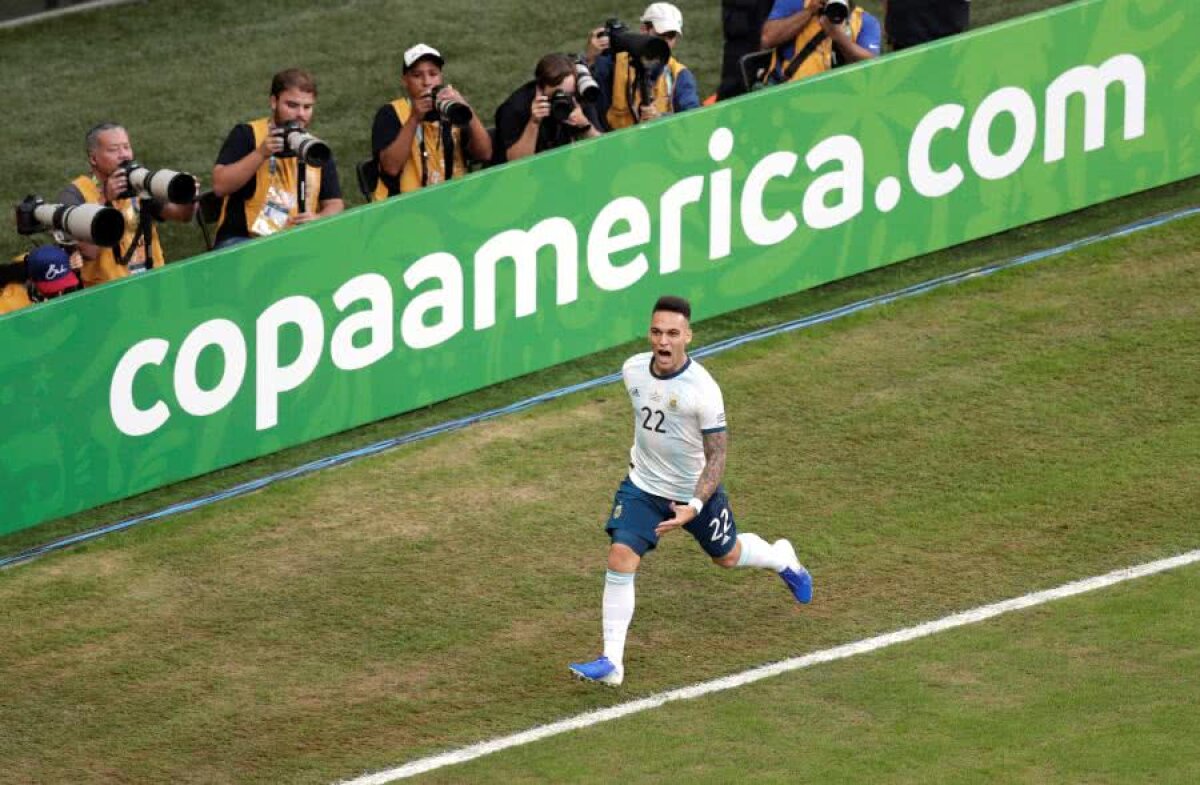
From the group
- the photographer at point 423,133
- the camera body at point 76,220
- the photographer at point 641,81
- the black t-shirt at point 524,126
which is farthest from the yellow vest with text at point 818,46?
the camera body at point 76,220

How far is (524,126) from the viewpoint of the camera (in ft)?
48.7

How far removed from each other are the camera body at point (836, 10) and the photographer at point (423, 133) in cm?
246

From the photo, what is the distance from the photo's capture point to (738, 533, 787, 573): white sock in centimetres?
1105

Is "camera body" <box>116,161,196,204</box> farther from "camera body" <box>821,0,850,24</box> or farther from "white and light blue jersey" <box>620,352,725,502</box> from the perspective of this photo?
"camera body" <box>821,0,850,24</box>

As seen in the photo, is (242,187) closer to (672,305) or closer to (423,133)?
(423,133)

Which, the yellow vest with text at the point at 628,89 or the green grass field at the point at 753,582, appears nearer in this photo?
the green grass field at the point at 753,582

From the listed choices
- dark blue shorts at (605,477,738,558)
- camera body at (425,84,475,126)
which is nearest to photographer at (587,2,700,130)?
camera body at (425,84,475,126)

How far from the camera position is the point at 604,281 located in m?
14.1

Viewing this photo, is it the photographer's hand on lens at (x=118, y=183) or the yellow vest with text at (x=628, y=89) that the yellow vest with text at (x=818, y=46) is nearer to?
the yellow vest with text at (x=628, y=89)

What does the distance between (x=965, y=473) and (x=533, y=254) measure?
2.94 metres

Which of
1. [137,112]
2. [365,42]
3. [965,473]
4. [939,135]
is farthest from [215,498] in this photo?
[365,42]

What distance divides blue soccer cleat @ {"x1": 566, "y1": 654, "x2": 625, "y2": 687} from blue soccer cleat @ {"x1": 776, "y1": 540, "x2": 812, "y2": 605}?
1.07m

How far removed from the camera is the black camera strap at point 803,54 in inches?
615

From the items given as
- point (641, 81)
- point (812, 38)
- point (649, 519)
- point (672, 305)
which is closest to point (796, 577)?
point (649, 519)
